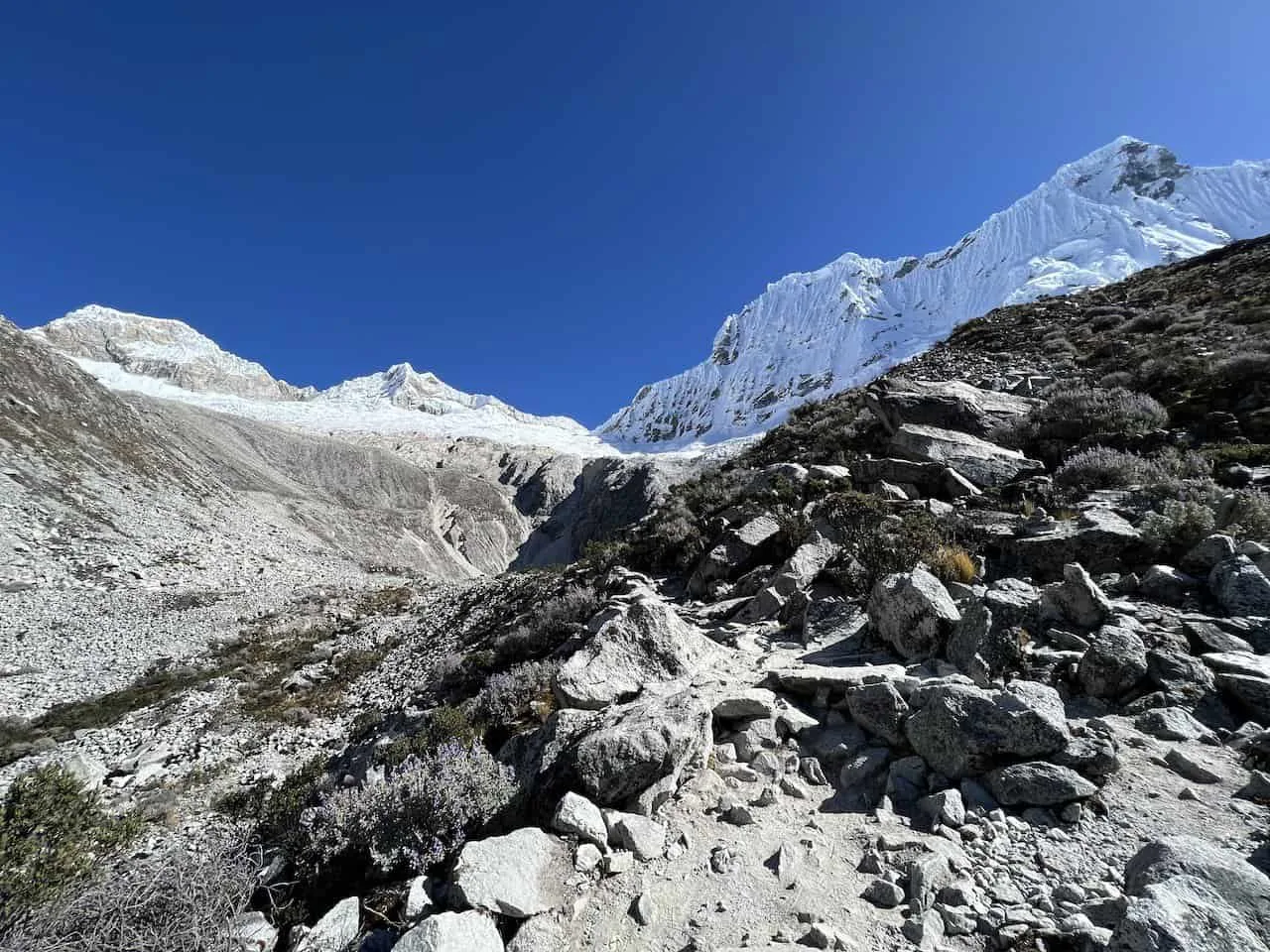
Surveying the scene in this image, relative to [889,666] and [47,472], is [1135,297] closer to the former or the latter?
[889,666]

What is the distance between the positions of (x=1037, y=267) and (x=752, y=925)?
5816 inches

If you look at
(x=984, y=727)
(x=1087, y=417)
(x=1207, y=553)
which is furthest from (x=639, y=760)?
(x=1087, y=417)

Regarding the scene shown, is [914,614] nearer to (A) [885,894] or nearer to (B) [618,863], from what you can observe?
(A) [885,894]

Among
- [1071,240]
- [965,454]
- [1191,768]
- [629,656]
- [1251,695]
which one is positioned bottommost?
[1191,768]

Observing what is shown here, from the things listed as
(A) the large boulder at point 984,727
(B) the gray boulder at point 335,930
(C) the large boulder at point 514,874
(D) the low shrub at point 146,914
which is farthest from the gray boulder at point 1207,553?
(D) the low shrub at point 146,914

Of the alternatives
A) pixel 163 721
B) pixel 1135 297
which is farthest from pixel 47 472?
pixel 1135 297

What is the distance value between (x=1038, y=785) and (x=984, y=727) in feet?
1.36

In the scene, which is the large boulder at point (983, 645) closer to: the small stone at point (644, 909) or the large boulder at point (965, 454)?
the small stone at point (644, 909)

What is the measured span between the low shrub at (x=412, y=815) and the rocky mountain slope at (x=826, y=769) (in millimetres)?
26

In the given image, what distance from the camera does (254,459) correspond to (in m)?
69.7

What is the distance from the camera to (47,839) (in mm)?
3896

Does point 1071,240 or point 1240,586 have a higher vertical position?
point 1071,240

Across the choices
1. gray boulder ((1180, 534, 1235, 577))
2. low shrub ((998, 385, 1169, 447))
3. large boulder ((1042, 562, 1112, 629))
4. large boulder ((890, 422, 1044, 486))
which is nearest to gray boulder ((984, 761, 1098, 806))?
large boulder ((1042, 562, 1112, 629))

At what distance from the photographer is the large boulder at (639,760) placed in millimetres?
3775
